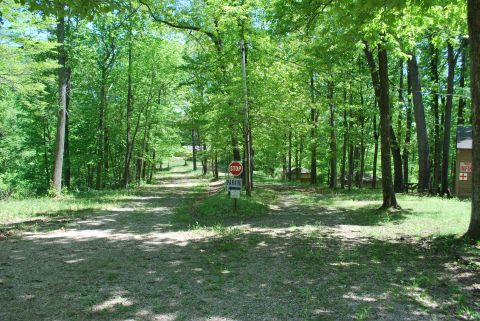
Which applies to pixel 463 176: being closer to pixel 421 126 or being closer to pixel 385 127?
pixel 421 126

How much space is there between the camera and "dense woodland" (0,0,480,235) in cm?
961

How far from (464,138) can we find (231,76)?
41.8 ft

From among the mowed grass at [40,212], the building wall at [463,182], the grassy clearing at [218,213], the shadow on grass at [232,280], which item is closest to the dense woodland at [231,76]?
the building wall at [463,182]

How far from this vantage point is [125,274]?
226 inches

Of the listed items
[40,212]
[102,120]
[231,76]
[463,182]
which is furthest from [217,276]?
[102,120]

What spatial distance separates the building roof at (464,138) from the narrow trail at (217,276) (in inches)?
530

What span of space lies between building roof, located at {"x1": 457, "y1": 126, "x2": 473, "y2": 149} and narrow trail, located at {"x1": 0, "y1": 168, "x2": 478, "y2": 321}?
44.2 ft

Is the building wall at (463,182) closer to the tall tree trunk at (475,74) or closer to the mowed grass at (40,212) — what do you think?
the tall tree trunk at (475,74)

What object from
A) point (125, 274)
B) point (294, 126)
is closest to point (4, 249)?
point (125, 274)

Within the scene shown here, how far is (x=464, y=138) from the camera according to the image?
19.5 meters

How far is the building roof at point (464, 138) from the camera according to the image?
19109 mm

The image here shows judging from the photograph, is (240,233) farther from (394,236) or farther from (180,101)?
(180,101)

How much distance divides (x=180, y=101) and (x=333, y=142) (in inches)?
549

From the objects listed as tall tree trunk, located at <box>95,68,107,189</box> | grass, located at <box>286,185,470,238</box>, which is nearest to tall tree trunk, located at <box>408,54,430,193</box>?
grass, located at <box>286,185,470,238</box>
